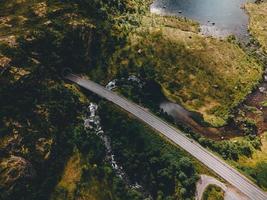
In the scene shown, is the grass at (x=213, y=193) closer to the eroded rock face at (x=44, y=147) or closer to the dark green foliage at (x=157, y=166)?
the dark green foliage at (x=157, y=166)

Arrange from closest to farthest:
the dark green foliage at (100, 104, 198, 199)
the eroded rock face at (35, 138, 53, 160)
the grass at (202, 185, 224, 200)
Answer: the grass at (202, 185, 224, 200)
the dark green foliage at (100, 104, 198, 199)
the eroded rock face at (35, 138, 53, 160)

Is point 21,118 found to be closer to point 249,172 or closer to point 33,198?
point 33,198

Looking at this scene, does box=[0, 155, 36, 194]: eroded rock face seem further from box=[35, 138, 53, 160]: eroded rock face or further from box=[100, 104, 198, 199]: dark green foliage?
box=[100, 104, 198, 199]: dark green foliage

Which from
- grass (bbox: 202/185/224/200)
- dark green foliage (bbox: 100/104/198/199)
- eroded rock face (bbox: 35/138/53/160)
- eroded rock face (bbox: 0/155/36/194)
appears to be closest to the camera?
grass (bbox: 202/185/224/200)

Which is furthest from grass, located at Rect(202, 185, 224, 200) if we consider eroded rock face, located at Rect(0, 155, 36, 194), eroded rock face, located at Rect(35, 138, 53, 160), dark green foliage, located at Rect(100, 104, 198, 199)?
eroded rock face, located at Rect(0, 155, 36, 194)

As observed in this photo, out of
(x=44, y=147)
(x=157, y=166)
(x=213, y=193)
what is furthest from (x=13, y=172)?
(x=213, y=193)
